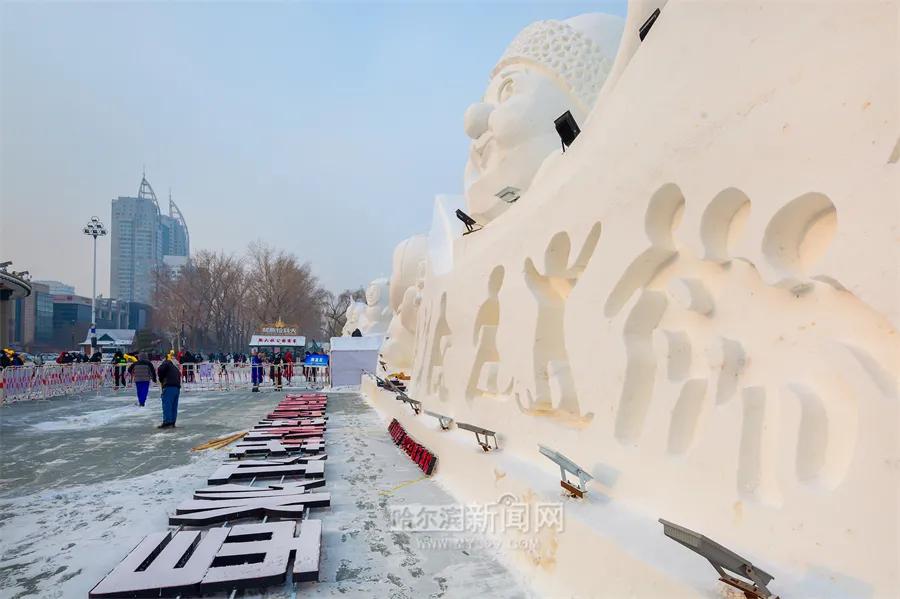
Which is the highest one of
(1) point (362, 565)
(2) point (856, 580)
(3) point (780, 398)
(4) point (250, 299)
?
(4) point (250, 299)

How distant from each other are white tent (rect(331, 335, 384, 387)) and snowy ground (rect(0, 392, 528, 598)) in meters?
8.89

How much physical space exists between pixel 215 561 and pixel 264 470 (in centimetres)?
224

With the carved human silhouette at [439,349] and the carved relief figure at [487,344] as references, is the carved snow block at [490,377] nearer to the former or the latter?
the carved relief figure at [487,344]

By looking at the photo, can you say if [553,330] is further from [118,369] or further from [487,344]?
[118,369]

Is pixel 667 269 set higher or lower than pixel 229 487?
higher

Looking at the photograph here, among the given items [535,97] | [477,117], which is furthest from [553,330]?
[477,117]

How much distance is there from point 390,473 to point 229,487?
5.16 ft

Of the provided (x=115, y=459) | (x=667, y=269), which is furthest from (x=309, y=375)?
(x=667, y=269)

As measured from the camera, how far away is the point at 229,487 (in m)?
4.88

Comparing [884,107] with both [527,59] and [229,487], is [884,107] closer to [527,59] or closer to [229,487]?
[229,487]

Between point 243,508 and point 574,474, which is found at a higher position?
point 574,474

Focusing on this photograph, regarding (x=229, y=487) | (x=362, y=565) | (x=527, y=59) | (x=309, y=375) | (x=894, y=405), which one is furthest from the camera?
(x=309, y=375)

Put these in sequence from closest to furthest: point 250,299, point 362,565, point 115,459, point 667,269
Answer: point 667,269
point 362,565
point 115,459
point 250,299

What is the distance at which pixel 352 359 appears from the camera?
59.7 feet
